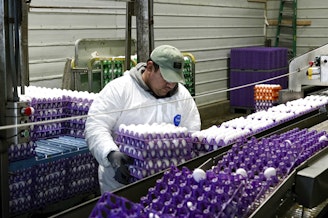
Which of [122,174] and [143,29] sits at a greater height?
[143,29]

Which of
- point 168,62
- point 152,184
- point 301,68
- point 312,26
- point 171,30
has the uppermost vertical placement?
point 312,26

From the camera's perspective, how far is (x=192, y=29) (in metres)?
10.3

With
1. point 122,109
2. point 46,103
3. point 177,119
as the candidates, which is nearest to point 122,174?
point 122,109

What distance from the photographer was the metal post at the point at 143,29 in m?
5.18

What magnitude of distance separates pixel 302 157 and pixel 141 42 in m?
2.92

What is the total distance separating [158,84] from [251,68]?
7794 millimetres

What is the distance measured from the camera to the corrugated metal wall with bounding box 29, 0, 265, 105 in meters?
6.87

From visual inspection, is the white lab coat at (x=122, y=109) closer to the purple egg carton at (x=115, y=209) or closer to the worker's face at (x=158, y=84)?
the worker's face at (x=158, y=84)

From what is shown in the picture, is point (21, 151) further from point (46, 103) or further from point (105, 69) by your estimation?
point (105, 69)

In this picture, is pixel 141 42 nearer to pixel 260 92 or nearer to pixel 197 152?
pixel 197 152

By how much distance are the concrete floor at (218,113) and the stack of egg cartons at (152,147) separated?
7.16m

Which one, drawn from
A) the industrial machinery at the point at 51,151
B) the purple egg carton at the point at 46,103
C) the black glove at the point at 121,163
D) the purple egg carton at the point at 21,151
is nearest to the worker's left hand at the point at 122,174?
the black glove at the point at 121,163

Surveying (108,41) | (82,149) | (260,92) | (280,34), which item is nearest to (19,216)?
(82,149)

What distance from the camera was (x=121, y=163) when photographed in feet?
9.26
